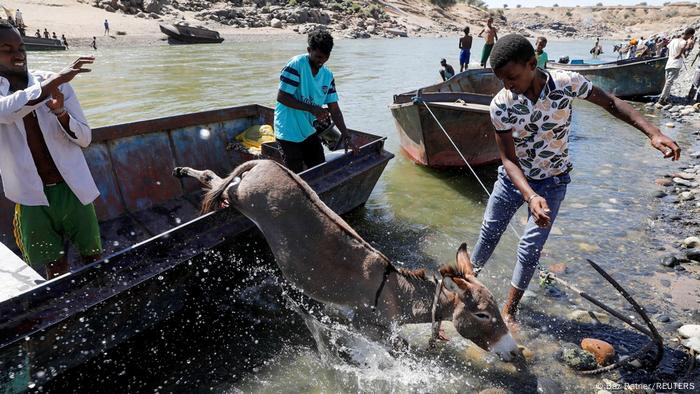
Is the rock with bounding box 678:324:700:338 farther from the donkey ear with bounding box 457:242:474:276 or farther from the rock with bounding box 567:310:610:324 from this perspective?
the donkey ear with bounding box 457:242:474:276

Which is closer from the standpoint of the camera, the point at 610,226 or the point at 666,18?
the point at 610,226

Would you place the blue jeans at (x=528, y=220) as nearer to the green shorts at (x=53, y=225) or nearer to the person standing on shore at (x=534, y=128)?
the person standing on shore at (x=534, y=128)

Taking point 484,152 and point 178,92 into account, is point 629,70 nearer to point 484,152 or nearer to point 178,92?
point 484,152

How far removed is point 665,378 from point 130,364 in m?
4.78

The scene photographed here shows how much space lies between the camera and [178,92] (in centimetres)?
1820

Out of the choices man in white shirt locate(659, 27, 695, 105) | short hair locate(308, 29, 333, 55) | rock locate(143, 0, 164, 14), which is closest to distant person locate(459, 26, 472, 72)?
man in white shirt locate(659, 27, 695, 105)

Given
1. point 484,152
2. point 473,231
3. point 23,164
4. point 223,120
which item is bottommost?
point 473,231

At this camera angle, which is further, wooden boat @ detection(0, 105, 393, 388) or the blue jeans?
the blue jeans

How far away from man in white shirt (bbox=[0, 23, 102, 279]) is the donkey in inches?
48.9

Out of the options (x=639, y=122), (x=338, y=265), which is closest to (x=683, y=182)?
(x=639, y=122)

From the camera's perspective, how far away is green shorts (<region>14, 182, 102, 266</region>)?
3.53 meters

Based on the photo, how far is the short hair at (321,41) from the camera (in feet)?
16.0

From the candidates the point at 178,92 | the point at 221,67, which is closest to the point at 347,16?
the point at 221,67

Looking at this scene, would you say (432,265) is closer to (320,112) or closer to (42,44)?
(320,112)
